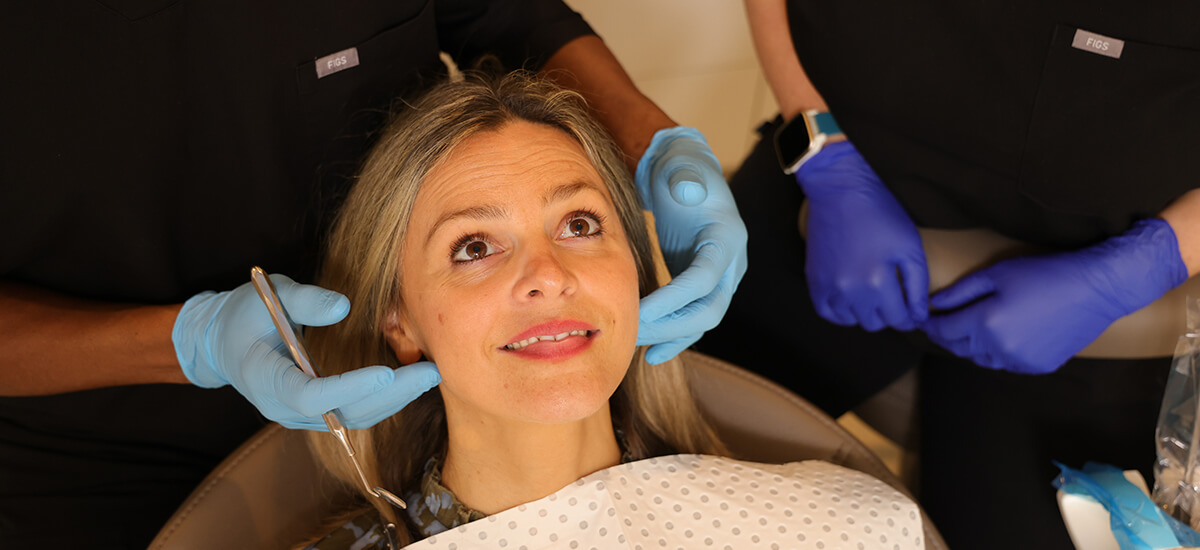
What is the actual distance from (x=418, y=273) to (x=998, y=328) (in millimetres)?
1004

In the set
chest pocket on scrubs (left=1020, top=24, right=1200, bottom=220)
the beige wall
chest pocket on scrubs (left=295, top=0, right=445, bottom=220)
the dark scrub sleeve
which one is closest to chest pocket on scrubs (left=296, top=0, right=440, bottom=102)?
chest pocket on scrubs (left=295, top=0, right=445, bottom=220)

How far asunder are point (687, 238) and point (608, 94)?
333mm

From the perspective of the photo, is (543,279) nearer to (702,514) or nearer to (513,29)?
(702,514)

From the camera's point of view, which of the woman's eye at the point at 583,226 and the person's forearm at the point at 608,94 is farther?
the person's forearm at the point at 608,94

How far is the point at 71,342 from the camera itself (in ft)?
3.72

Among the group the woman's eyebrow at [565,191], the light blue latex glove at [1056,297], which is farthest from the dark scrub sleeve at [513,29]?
the light blue latex glove at [1056,297]

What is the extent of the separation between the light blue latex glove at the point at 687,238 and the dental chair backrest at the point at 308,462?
0.20m

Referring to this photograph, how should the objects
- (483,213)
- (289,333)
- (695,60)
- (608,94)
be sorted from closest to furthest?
(289,333)
(483,213)
(608,94)
(695,60)

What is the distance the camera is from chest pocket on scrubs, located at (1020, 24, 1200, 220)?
1.24 meters

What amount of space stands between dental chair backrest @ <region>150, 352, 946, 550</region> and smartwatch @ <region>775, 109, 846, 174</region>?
1.45 feet

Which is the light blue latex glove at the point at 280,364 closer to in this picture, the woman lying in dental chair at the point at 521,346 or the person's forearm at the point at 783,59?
the woman lying in dental chair at the point at 521,346

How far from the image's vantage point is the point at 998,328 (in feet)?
4.73

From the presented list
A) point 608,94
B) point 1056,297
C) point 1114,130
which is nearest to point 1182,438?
point 1056,297

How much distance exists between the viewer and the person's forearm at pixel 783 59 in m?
1.64
